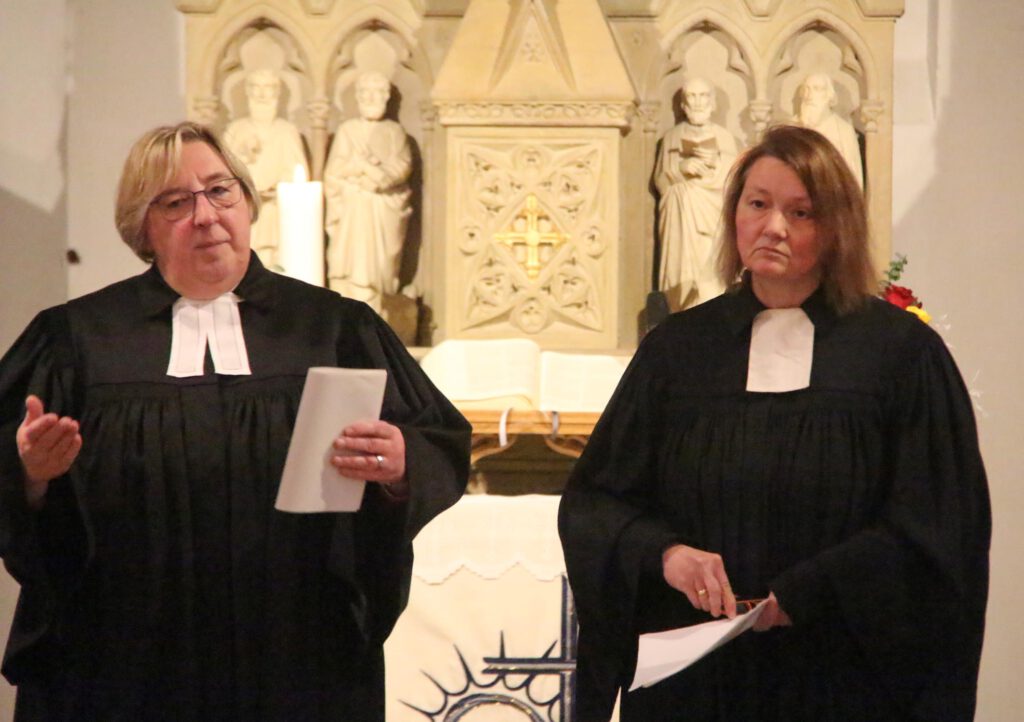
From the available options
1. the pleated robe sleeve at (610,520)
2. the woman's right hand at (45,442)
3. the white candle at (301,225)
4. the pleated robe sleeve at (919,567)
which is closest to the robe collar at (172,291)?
the woman's right hand at (45,442)

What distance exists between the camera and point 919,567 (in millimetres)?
2699

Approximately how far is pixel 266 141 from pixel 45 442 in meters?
3.85

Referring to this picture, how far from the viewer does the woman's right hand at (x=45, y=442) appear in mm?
2557

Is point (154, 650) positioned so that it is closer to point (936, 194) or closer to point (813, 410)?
point (813, 410)

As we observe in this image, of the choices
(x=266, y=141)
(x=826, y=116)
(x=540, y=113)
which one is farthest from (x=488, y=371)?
(x=826, y=116)

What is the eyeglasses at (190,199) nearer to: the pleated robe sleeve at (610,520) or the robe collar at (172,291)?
the robe collar at (172,291)

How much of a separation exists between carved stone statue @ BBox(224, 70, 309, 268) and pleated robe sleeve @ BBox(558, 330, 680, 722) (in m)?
3.48

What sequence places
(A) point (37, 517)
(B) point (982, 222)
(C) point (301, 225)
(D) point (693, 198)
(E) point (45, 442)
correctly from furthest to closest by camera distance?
1. (B) point (982, 222)
2. (D) point (693, 198)
3. (C) point (301, 225)
4. (A) point (37, 517)
5. (E) point (45, 442)

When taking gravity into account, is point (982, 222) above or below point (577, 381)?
above

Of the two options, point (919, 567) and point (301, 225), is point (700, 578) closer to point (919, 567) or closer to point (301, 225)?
point (919, 567)

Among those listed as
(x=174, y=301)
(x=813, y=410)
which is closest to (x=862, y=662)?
(x=813, y=410)

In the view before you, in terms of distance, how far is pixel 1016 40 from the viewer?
272 inches

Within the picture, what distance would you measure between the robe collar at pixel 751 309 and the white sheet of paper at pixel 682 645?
587 mm

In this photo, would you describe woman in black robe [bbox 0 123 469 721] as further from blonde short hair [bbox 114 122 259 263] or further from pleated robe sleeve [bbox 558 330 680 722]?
pleated robe sleeve [bbox 558 330 680 722]
